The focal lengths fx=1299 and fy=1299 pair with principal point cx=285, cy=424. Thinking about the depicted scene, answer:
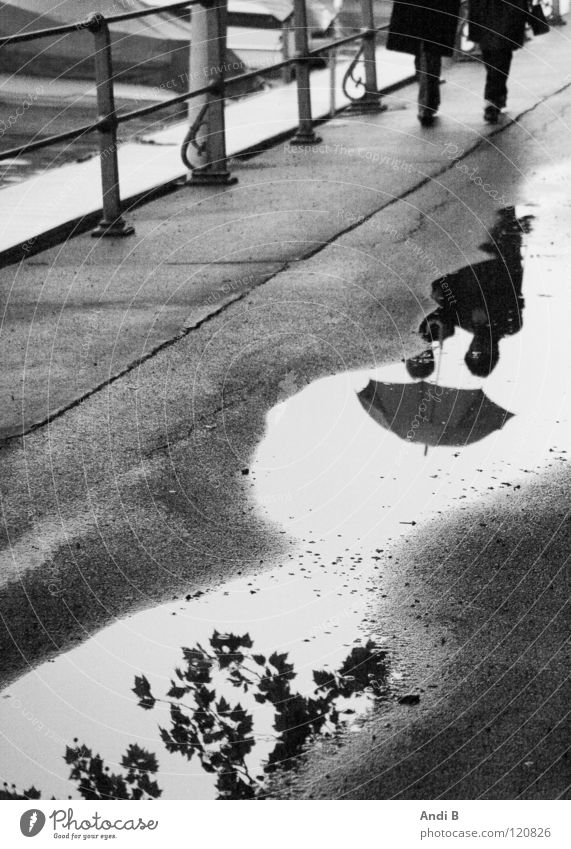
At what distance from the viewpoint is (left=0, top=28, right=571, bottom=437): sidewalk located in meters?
4.98

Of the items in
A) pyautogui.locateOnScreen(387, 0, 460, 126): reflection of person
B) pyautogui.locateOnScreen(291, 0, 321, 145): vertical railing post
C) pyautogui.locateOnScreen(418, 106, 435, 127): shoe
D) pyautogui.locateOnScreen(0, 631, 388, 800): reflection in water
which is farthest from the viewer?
pyautogui.locateOnScreen(387, 0, 460, 126): reflection of person

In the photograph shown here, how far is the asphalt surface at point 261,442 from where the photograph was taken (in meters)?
2.83

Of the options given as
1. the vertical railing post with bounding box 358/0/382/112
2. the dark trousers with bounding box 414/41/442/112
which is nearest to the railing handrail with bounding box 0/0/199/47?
the dark trousers with bounding box 414/41/442/112

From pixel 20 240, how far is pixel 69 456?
268 centimetres

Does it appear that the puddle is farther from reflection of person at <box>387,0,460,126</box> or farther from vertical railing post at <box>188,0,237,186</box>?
reflection of person at <box>387,0,460,126</box>

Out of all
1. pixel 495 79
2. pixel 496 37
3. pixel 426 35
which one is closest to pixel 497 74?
pixel 495 79

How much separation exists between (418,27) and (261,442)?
264 inches

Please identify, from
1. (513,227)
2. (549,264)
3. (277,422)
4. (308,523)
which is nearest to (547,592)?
(308,523)

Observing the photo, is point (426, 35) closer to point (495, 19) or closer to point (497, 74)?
point (495, 19)

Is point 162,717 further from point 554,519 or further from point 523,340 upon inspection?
point 523,340

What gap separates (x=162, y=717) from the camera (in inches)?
114

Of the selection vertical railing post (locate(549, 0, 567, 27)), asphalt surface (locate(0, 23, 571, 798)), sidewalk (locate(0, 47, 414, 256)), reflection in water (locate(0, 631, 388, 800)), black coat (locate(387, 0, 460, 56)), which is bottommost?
reflection in water (locate(0, 631, 388, 800))

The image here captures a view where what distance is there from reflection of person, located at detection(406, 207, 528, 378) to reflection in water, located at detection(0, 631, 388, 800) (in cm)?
192

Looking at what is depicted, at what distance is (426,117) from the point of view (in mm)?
9789
